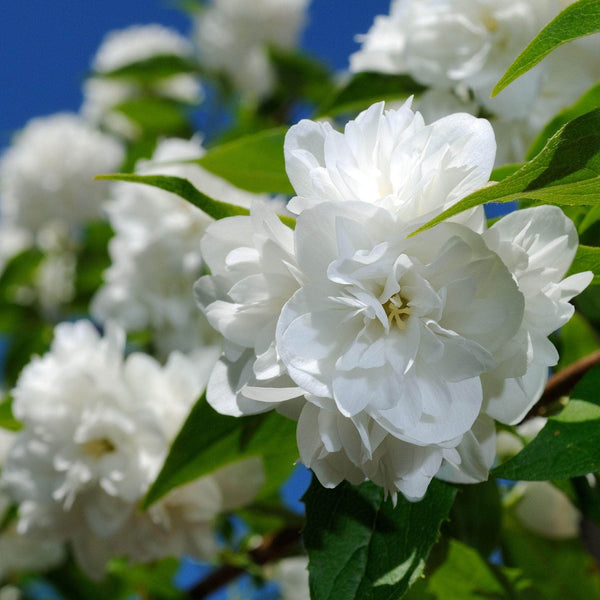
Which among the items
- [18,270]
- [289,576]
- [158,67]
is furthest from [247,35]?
[289,576]

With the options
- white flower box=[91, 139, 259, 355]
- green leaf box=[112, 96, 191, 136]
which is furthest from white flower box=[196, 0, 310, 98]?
white flower box=[91, 139, 259, 355]

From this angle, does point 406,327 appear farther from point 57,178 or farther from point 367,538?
point 57,178

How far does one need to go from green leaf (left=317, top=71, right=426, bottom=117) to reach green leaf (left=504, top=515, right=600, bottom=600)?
0.45m

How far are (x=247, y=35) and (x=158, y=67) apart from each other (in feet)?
1.03

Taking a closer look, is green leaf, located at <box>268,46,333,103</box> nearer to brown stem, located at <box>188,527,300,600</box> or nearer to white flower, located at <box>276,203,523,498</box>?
brown stem, located at <box>188,527,300,600</box>

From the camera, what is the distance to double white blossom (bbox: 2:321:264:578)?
0.74 meters

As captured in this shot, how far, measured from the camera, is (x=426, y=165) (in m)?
0.42

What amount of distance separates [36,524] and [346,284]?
512mm

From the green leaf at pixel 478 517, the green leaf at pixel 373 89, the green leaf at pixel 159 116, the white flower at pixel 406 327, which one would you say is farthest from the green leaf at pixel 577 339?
the green leaf at pixel 159 116

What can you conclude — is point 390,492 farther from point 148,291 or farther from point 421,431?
point 148,291

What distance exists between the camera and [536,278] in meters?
0.42

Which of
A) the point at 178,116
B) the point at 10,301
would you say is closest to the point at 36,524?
the point at 10,301

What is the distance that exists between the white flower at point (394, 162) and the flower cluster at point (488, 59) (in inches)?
10.3

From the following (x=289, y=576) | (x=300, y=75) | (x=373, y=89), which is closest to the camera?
(x=373, y=89)
